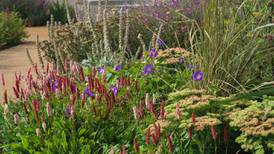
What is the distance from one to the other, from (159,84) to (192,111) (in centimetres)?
112

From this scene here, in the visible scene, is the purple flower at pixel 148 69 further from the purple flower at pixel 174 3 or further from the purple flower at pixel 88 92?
the purple flower at pixel 174 3

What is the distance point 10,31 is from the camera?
12.3 m

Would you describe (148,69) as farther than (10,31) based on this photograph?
No

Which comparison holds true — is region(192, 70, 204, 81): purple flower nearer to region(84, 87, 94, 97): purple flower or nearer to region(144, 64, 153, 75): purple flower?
region(144, 64, 153, 75): purple flower

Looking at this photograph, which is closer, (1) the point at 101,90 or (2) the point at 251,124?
(2) the point at 251,124

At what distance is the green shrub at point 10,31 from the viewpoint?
476 inches

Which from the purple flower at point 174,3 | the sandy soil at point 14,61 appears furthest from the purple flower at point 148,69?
the purple flower at point 174,3

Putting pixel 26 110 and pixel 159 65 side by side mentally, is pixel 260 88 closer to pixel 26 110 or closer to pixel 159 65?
pixel 159 65

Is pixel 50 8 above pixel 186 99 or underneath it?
underneath

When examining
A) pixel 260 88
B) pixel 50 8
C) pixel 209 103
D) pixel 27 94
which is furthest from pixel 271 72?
pixel 50 8

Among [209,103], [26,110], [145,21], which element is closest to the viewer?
[209,103]

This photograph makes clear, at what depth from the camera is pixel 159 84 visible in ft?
15.9

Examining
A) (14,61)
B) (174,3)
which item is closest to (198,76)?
(174,3)

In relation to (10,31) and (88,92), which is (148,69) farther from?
(10,31)
